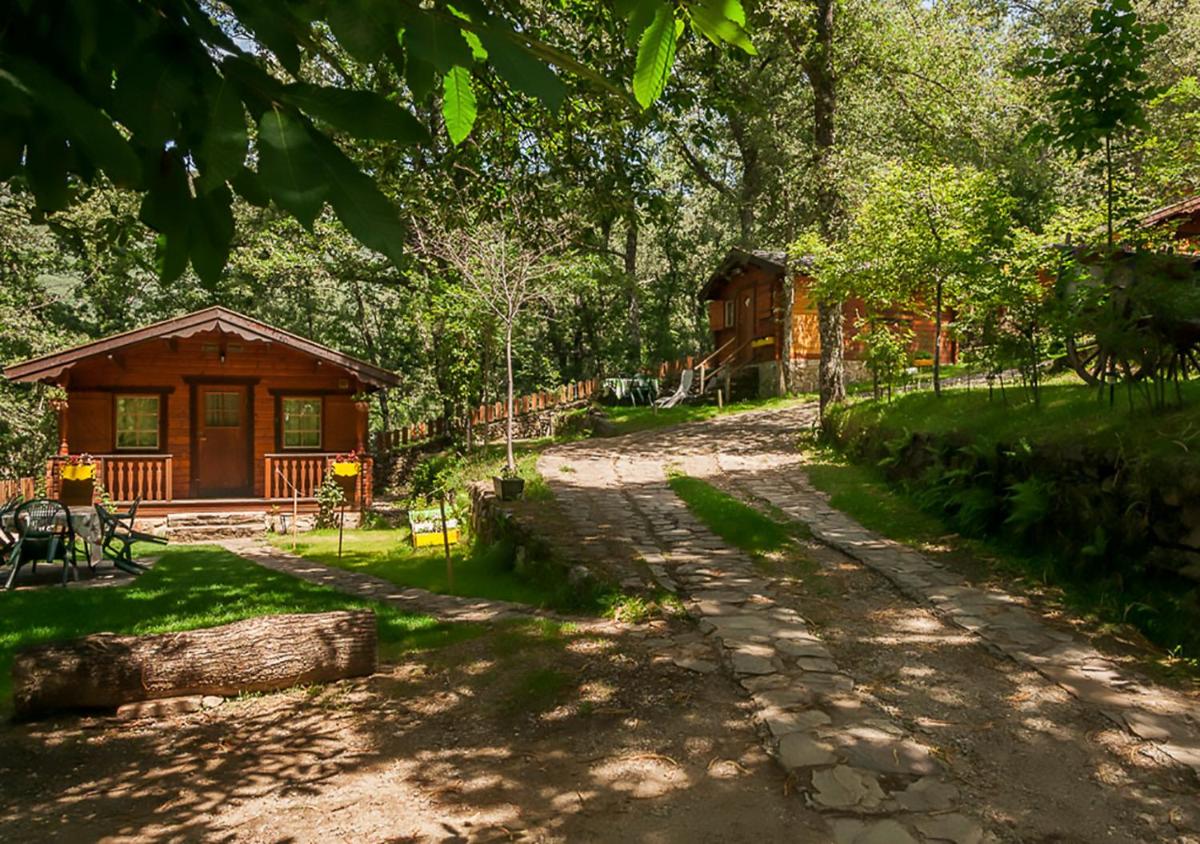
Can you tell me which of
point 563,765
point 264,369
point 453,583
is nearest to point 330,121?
point 563,765

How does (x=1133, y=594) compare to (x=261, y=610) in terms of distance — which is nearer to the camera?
(x=1133, y=594)

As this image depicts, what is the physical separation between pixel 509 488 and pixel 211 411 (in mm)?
10058

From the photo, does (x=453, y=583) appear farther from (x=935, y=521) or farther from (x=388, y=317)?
(x=388, y=317)

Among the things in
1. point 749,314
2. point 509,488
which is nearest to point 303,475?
point 509,488

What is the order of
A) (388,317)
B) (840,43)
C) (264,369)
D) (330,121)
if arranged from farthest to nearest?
(388,317)
(264,369)
(840,43)
(330,121)

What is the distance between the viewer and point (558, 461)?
15508mm

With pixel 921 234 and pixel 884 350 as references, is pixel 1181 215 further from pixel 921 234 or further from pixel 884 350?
pixel 884 350

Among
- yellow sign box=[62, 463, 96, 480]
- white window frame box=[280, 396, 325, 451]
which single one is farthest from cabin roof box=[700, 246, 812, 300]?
yellow sign box=[62, 463, 96, 480]

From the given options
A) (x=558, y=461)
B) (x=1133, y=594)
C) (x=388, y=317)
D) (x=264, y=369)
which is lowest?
(x=1133, y=594)

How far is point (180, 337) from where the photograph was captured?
1572 cm

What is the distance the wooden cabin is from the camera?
51.5 feet

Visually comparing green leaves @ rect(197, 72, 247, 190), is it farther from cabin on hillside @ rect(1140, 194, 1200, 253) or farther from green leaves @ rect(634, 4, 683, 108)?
cabin on hillside @ rect(1140, 194, 1200, 253)

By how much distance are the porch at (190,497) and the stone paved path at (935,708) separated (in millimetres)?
10913

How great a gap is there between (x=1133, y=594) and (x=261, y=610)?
7808 millimetres
